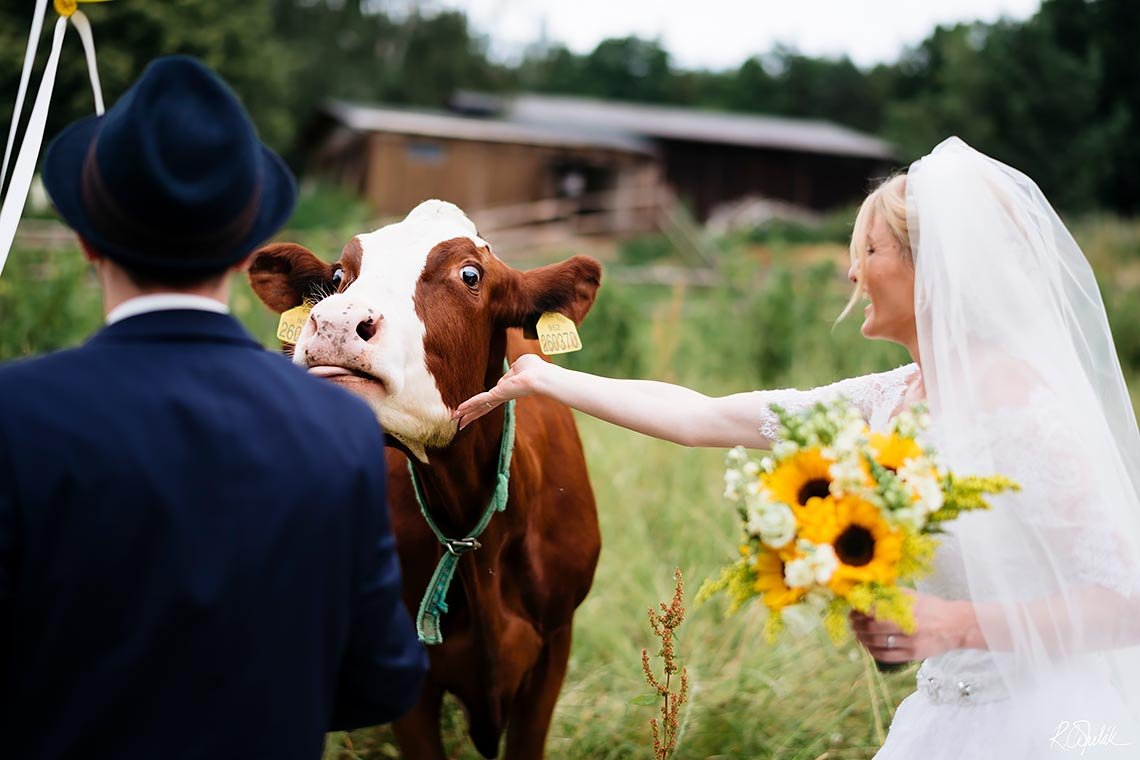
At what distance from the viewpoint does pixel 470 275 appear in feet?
9.68

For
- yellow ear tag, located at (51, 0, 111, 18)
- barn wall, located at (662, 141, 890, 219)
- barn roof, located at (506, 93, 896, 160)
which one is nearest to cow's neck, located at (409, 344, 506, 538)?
yellow ear tag, located at (51, 0, 111, 18)

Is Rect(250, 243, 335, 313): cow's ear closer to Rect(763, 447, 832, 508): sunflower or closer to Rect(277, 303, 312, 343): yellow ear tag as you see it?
Rect(277, 303, 312, 343): yellow ear tag

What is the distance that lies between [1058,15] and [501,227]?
17234mm

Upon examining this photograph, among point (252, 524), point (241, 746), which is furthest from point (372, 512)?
point (241, 746)

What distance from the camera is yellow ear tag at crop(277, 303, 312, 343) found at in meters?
3.05

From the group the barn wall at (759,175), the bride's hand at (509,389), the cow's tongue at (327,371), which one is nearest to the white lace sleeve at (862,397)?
the bride's hand at (509,389)

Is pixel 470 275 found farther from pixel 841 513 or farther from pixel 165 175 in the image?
pixel 165 175

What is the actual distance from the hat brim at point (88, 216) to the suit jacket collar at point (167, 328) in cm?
6

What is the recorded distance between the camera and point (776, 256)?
35.3 feet

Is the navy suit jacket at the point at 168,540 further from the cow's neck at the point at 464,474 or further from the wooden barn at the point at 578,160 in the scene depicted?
the wooden barn at the point at 578,160

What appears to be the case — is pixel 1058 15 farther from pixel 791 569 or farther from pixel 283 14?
pixel 791 569

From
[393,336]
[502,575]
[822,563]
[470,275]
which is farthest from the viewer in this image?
[502,575]

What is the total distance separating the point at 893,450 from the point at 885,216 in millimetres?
848

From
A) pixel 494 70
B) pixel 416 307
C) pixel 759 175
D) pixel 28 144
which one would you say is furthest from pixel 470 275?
pixel 494 70
